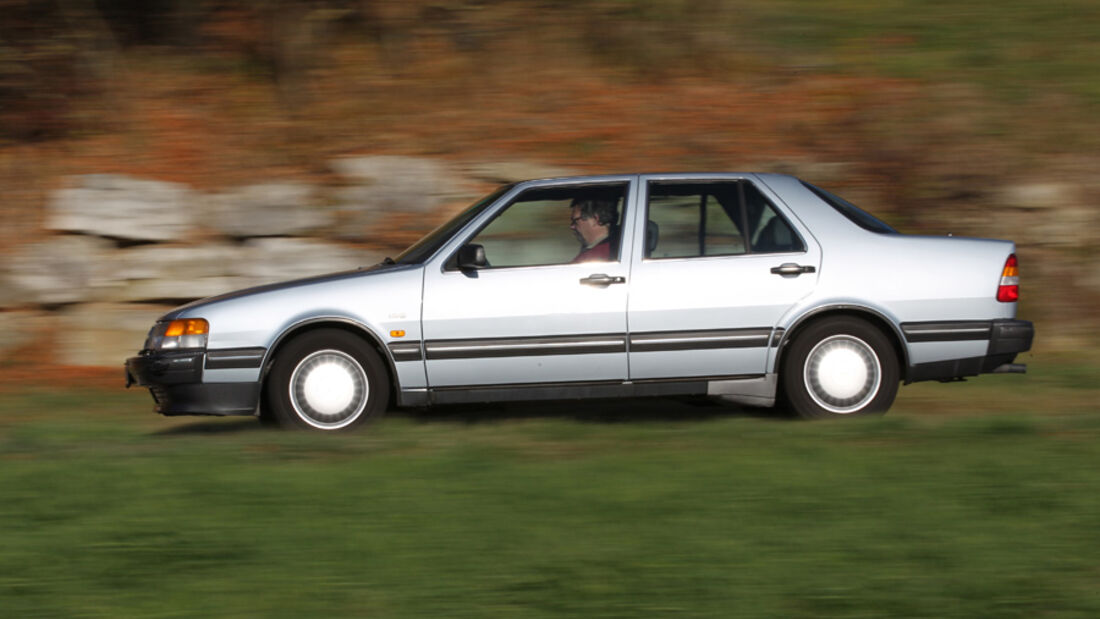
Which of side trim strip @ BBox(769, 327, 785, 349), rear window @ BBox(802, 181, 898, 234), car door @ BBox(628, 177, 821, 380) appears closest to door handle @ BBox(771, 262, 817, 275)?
car door @ BBox(628, 177, 821, 380)

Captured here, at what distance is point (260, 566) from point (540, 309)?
2947 millimetres

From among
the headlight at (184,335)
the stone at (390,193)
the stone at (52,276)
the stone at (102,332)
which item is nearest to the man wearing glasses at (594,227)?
the headlight at (184,335)

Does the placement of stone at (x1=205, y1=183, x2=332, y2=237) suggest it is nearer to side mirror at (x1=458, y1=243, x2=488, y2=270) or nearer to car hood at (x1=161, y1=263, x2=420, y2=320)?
car hood at (x1=161, y1=263, x2=420, y2=320)

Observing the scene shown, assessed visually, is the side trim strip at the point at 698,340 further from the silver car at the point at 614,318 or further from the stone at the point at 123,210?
the stone at the point at 123,210

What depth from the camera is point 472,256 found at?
6934 mm

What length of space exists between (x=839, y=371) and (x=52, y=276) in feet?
24.7

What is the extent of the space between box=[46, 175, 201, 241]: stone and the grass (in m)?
4.54

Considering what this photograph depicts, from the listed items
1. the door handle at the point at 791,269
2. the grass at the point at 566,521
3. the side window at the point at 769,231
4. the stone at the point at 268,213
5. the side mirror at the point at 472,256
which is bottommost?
the grass at the point at 566,521

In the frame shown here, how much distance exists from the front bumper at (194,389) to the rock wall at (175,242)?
4.30m

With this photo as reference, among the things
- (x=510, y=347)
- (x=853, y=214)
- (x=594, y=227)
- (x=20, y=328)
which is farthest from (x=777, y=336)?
(x=20, y=328)

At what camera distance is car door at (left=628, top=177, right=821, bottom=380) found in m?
7.00

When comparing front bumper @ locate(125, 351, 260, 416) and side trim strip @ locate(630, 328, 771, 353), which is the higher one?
side trim strip @ locate(630, 328, 771, 353)

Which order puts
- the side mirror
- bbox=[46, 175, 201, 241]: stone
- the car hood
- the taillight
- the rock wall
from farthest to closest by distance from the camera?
bbox=[46, 175, 201, 241]: stone < the rock wall < the taillight < the car hood < the side mirror

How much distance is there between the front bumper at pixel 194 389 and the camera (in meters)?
6.94
